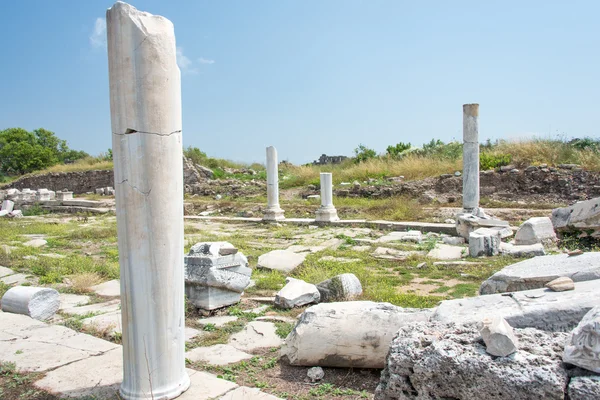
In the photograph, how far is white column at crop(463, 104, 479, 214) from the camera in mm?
11906

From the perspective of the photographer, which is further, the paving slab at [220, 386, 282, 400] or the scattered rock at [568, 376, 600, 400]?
the paving slab at [220, 386, 282, 400]

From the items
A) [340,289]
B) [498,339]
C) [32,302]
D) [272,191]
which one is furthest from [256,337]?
[272,191]

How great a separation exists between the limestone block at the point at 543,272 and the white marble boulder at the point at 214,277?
2.75m

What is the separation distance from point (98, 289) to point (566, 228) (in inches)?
322

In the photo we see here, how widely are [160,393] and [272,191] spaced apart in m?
12.4

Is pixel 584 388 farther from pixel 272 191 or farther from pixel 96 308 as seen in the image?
pixel 272 191

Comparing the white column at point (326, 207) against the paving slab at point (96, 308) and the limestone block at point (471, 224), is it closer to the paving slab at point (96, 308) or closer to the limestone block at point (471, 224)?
the limestone block at point (471, 224)

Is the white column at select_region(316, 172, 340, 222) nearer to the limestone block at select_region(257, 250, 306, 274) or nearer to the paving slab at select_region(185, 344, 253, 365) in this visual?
the limestone block at select_region(257, 250, 306, 274)

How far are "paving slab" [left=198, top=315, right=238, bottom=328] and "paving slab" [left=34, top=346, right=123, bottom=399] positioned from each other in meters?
1.13

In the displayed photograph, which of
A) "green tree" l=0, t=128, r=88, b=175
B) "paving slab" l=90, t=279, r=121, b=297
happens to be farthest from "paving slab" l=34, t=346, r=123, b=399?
"green tree" l=0, t=128, r=88, b=175

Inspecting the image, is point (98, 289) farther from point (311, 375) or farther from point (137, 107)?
point (137, 107)

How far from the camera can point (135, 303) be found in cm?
270

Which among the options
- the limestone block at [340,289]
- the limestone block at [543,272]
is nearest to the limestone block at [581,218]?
the limestone block at [543,272]

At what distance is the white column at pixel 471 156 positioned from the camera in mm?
11906
